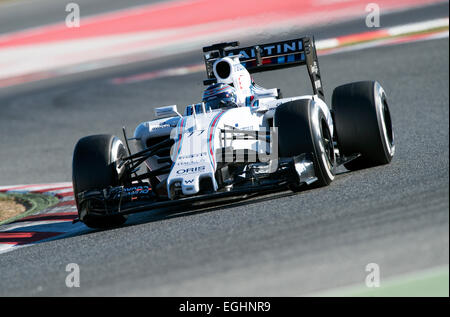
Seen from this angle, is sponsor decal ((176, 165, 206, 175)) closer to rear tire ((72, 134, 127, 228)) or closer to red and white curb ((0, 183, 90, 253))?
rear tire ((72, 134, 127, 228))

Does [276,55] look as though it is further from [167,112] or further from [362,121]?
[362,121]

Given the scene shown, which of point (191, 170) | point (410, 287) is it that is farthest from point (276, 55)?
point (410, 287)

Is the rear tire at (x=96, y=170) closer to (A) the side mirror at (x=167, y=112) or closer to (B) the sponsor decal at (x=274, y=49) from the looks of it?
(A) the side mirror at (x=167, y=112)

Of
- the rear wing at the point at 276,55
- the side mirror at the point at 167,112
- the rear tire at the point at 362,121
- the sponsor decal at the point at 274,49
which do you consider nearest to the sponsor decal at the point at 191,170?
the side mirror at the point at 167,112

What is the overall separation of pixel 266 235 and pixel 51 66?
16795 mm

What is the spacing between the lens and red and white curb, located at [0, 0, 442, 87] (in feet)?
69.6

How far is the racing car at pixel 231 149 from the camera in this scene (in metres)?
7.36

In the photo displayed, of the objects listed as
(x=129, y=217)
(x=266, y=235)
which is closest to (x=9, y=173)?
(x=129, y=217)

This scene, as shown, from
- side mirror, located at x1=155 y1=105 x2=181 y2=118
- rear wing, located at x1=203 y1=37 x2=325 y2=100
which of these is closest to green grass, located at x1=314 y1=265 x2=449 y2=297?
side mirror, located at x1=155 y1=105 x2=181 y2=118

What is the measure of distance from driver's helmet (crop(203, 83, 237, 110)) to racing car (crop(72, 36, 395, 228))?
1cm

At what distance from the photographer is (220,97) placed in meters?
8.62

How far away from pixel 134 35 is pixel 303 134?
54.5 feet

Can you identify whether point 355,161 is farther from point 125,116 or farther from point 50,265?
point 125,116
